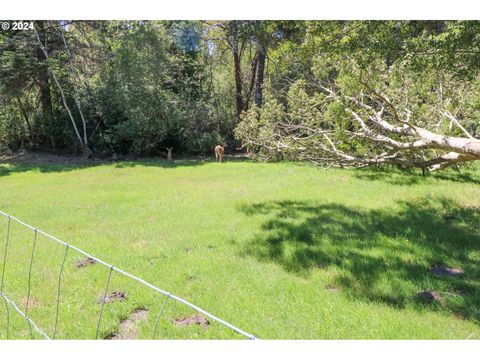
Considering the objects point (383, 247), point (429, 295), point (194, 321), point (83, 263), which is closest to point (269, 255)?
point (383, 247)

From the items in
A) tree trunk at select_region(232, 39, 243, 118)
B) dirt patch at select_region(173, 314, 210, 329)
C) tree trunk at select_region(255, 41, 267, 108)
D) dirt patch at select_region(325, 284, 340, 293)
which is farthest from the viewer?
tree trunk at select_region(232, 39, 243, 118)

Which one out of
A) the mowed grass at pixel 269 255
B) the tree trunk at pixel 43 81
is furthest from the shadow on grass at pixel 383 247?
the tree trunk at pixel 43 81

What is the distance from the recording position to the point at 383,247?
5.21 metres

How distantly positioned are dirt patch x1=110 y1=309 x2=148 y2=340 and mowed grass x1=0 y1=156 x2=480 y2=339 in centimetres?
7

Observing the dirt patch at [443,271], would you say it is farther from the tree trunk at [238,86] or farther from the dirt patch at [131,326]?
the tree trunk at [238,86]

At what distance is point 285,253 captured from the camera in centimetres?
520

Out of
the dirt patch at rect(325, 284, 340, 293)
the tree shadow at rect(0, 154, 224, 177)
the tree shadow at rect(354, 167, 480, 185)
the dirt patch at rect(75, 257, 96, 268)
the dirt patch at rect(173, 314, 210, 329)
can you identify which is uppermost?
the dirt patch at rect(173, 314, 210, 329)

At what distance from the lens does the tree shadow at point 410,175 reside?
31.1 feet

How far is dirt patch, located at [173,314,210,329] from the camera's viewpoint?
141 inches

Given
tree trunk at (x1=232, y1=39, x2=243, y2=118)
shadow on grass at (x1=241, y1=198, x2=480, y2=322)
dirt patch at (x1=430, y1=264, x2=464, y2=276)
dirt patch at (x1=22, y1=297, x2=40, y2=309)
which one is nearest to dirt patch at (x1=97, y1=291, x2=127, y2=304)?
dirt patch at (x1=22, y1=297, x2=40, y2=309)

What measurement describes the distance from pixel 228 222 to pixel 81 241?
2317 millimetres

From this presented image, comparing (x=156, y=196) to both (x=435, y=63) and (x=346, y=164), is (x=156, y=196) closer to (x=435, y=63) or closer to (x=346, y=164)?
(x=346, y=164)

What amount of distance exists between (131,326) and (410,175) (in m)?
8.55

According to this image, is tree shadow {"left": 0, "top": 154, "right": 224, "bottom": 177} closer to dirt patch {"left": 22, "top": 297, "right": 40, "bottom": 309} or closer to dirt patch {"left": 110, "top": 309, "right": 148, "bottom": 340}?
dirt patch {"left": 22, "top": 297, "right": 40, "bottom": 309}
